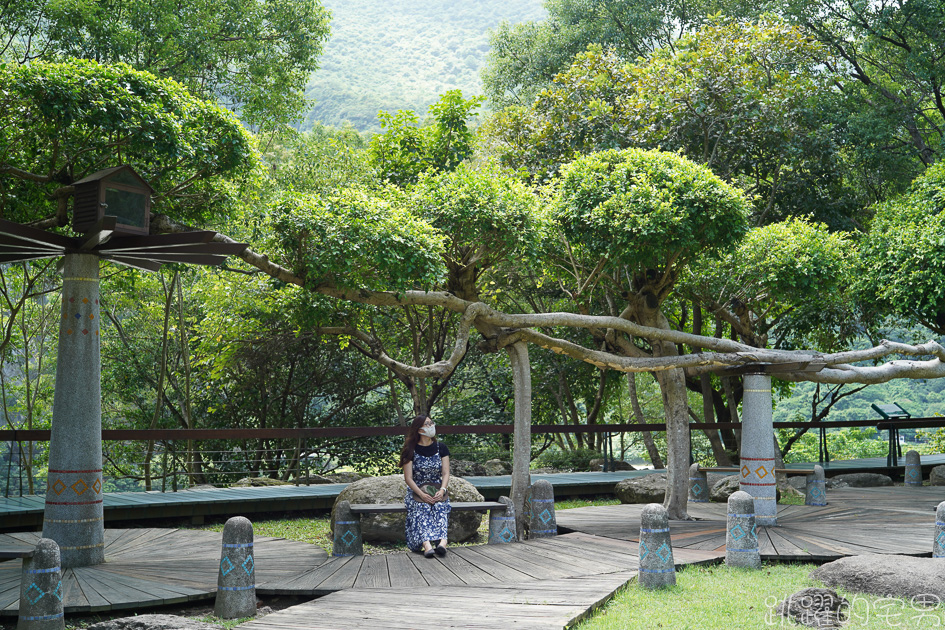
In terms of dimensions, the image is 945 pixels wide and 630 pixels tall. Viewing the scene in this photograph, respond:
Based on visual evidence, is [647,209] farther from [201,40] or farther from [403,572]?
[201,40]

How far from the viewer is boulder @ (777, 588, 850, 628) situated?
5.41m

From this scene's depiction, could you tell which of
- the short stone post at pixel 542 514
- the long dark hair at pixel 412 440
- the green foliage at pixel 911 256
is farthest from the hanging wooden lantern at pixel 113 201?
the green foliage at pixel 911 256

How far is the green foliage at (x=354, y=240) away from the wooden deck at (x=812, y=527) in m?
4.13

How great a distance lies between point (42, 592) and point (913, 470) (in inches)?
618

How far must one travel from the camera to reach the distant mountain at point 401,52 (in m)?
59.4

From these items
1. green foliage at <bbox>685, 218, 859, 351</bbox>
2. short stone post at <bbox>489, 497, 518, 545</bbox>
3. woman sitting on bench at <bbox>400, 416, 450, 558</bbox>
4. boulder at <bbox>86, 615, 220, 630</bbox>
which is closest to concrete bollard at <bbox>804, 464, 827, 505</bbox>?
green foliage at <bbox>685, 218, 859, 351</bbox>

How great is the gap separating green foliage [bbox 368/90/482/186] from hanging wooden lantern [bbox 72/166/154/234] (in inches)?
188

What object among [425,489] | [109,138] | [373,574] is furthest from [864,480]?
[109,138]

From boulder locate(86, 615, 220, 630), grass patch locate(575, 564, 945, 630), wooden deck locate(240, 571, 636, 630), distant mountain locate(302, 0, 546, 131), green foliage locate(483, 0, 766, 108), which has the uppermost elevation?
distant mountain locate(302, 0, 546, 131)

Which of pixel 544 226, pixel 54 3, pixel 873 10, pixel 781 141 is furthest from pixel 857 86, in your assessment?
pixel 54 3

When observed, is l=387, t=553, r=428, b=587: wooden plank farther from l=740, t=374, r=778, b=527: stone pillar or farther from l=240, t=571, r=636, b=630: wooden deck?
l=740, t=374, r=778, b=527: stone pillar

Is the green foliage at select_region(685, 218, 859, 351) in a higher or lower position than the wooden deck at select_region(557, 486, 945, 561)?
higher

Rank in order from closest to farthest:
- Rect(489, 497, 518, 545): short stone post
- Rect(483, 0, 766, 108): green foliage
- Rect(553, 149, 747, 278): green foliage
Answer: Rect(489, 497, 518, 545): short stone post → Rect(553, 149, 747, 278): green foliage → Rect(483, 0, 766, 108): green foliage

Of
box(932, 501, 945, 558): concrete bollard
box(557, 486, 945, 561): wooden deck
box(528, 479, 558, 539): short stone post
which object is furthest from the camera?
box(528, 479, 558, 539): short stone post
